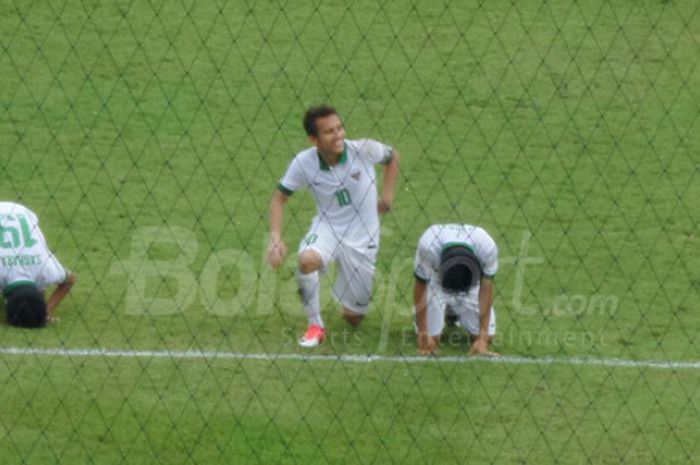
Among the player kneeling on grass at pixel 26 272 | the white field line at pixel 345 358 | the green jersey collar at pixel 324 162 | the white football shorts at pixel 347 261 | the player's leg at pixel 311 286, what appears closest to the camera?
the white field line at pixel 345 358

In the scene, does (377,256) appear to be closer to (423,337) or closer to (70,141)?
(423,337)

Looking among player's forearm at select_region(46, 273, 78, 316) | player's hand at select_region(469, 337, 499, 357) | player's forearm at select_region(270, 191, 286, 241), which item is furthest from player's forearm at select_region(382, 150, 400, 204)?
player's forearm at select_region(46, 273, 78, 316)

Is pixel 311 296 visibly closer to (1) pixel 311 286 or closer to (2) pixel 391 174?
(1) pixel 311 286

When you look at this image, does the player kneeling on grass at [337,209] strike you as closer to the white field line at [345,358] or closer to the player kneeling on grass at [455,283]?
the white field line at [345,358]

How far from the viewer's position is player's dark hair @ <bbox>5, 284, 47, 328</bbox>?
14008 mm

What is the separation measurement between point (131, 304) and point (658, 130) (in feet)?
15.3

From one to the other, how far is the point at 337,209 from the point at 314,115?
681 mm

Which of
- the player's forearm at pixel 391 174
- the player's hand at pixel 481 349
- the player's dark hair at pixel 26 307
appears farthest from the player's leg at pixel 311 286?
the player's dark hair at pixel 26 307

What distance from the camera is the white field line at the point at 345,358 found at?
13844 mm

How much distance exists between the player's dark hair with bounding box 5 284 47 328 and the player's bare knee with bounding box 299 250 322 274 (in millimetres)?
1561

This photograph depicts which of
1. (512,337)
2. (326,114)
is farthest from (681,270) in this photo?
(326,114)

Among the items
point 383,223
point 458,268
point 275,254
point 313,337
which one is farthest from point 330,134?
point 383,223

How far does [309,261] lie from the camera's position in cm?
1420

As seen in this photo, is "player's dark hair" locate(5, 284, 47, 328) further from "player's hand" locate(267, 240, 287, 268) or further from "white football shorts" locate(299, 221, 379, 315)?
"white football shorts" locate(299, 221, 379, 315)
